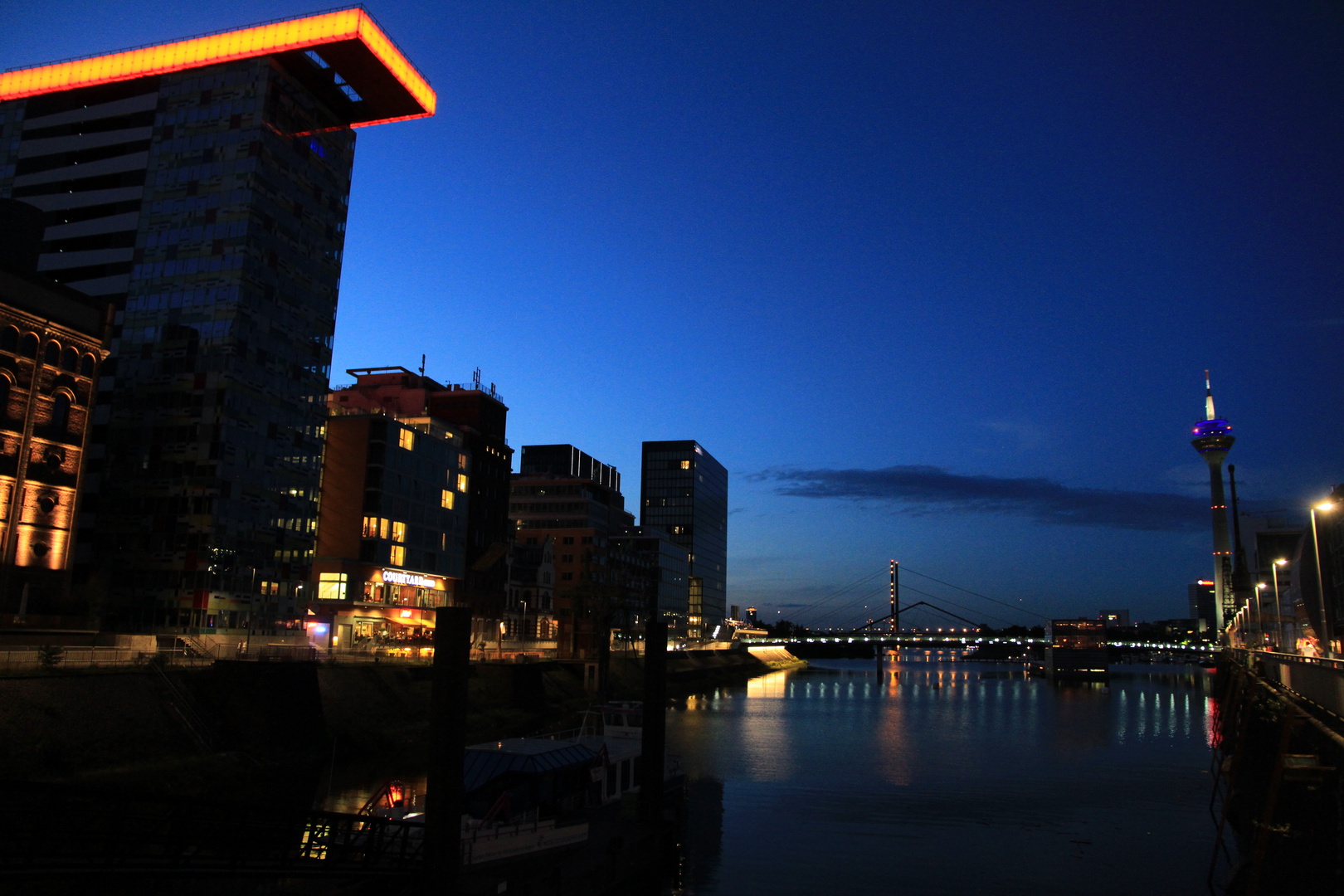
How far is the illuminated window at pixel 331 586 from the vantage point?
91562mm

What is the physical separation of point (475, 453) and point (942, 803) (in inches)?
3226

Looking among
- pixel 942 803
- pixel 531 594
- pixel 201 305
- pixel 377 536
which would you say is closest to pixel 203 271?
pixel 201 305

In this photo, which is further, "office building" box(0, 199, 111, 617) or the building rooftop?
the building rooftop

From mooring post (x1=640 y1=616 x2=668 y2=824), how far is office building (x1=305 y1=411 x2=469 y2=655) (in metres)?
54.4

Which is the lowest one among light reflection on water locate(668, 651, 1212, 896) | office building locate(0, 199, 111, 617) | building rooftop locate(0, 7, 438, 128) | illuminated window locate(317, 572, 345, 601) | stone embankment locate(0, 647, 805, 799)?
light reflection on water locate(668, 651, 1212, 896)

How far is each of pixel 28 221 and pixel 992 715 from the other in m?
107

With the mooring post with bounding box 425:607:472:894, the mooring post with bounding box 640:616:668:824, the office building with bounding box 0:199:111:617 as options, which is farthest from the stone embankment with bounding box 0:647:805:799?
the mooring post with bounding box 640:616:668:824

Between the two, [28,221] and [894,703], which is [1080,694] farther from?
[28,221]

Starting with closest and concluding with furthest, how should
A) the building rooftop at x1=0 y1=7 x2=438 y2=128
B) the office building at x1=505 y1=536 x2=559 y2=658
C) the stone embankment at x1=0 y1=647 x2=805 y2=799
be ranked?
the stone embankment at x1=0 y1=647 x2=805 y2=799 → the building rooftop at x1=0 y1=7 x2=438 y2=128 → the office building at x1=505 y1=536 x2=559 y2=658

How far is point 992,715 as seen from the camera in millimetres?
106000

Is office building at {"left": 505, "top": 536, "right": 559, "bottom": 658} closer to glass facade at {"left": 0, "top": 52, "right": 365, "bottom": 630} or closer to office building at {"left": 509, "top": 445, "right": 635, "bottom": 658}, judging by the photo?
office building at {"left": 509, "top": 445, "right": 635, "bottom": 658}

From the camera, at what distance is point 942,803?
165ft

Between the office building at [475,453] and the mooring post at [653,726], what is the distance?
77.6 m

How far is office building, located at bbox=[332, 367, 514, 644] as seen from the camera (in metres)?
115
